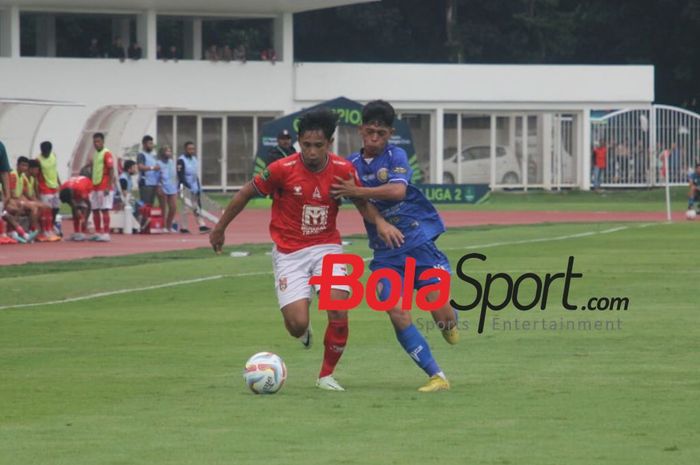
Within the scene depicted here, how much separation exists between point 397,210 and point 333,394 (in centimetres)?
154

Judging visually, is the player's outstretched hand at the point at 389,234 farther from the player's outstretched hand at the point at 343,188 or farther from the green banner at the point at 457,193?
the green banner at the point at 457,193

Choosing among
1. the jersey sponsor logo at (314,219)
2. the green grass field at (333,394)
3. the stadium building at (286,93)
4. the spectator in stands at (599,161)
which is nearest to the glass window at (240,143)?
the stadium building at (286,93)

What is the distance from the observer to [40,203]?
108ft

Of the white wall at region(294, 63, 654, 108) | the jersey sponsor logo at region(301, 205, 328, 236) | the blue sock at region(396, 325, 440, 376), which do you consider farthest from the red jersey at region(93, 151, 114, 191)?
the white wall at region(294, 63, 654, 108)

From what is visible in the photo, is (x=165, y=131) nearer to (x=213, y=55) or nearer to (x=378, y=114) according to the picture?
(x=213, y=55)

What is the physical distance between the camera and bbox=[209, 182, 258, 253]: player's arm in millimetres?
11492

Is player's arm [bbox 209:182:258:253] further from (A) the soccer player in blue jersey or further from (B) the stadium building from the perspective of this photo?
(B) the stadium building

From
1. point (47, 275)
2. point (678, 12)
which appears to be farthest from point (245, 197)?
point (678, 12)

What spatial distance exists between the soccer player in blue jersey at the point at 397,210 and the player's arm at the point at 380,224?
0.09m

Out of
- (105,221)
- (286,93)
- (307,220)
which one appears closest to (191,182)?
(105,221)

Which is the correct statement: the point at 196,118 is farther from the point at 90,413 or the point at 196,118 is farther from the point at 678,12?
the point at 90,413

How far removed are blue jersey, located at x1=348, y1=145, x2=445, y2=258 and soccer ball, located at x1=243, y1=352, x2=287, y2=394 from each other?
1212mm

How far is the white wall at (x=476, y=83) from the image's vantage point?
60094 millimetres

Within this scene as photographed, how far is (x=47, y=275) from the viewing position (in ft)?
77.4
